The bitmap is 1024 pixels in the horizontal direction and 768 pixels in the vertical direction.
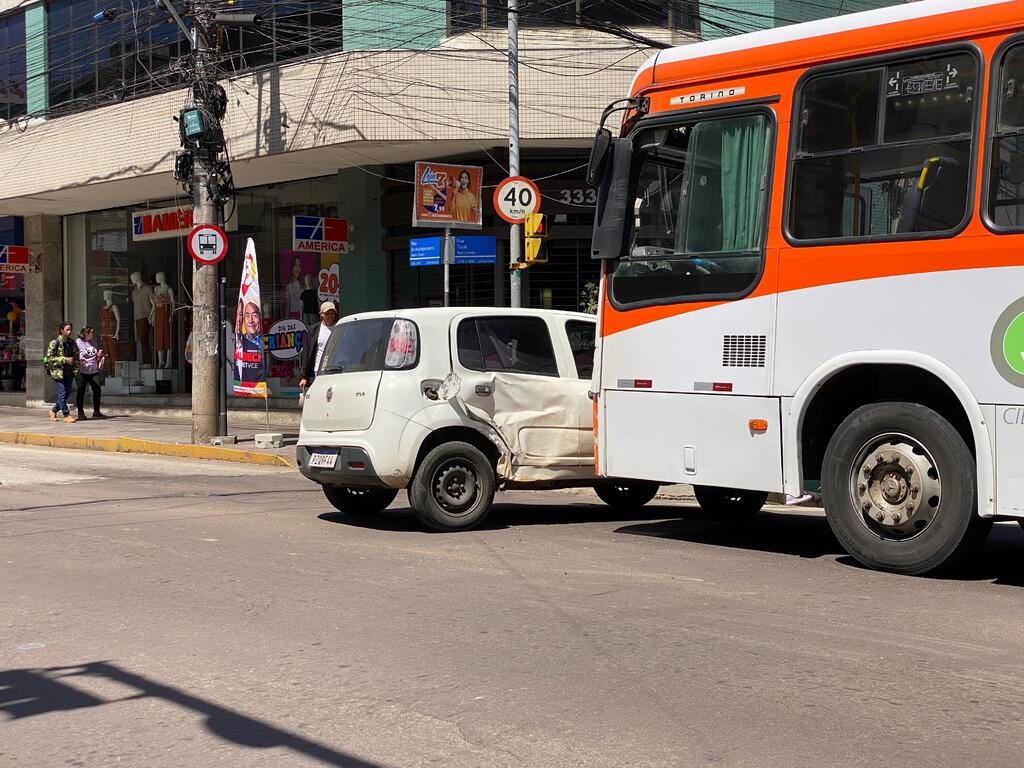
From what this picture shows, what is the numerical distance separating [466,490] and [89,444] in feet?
38.5

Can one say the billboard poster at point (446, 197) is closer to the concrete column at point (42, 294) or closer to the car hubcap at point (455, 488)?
the car hubcap at point (455, 488)

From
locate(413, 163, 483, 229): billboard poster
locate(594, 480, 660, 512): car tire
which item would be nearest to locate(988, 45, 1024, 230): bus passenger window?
locate(594, 480, 660, 512): car tire

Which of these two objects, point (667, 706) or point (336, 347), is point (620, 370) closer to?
point (336, 347)

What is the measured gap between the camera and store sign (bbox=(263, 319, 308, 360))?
23.6 meters

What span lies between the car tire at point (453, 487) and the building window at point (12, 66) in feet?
73.6

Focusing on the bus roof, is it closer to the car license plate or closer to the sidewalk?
the car license plate

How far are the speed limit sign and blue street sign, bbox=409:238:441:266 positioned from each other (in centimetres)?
147

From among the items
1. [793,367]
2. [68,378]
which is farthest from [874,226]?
[68,378]

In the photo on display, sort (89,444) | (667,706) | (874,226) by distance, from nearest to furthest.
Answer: (667,706), (874,226), (89,444)

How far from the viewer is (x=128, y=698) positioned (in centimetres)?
477

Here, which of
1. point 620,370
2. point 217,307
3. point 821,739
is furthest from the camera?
point 217,307

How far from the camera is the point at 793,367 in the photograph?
26.0 ft

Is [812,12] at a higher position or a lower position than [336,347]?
higher

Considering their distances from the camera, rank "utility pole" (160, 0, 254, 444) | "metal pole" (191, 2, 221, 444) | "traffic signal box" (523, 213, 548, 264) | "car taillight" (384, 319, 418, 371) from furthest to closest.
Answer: "metal pole" (191, 2, 221, 444) < "utility pole" (160, 0, 254, 444) < "traffic signal box" (523, 213, 548, 264) < "car taillight" (384, 319, 418, 371)
